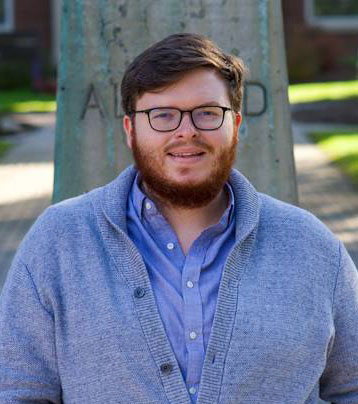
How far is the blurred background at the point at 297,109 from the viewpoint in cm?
1069

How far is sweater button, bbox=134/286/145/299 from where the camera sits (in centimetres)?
267

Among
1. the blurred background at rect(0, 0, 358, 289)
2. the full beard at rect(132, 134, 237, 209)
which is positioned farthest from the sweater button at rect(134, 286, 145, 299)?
the blurred background at rect(0, 0, 358, 289)

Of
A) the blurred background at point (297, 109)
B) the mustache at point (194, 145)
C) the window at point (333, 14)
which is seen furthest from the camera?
the window at point (333, 14)

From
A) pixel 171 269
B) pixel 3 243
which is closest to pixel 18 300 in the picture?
pixel 171 269

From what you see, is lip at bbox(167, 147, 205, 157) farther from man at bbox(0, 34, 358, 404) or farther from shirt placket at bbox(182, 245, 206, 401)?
shirt placket at bbox(182, 245, 206, 401)

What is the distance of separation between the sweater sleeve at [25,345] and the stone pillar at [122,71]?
2945mm

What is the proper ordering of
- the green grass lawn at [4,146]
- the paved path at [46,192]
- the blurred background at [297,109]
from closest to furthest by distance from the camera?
1. the paved path at [46,192]
2. the blurred background at [297,109]
3. the green grass lawn at [4,146]

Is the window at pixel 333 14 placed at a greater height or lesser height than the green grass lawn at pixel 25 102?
greater

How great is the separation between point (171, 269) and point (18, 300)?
377 mm

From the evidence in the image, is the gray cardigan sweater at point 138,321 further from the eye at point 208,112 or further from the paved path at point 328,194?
the paved path at point 328,194

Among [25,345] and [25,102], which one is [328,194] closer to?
[25,345]

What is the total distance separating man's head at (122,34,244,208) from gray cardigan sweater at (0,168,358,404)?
0.47ft

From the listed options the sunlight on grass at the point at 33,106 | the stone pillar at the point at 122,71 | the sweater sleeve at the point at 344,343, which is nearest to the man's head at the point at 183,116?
the sweater sleeve at the point at 344,343

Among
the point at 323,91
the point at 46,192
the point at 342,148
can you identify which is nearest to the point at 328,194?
the point at 46,192
